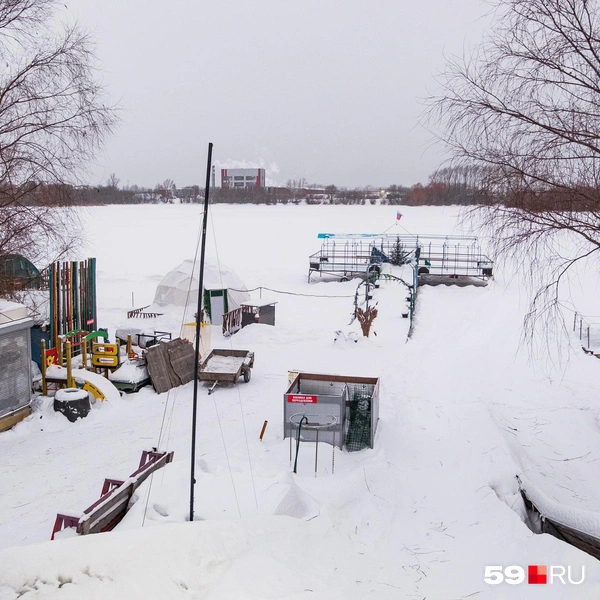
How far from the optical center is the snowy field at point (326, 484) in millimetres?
5297

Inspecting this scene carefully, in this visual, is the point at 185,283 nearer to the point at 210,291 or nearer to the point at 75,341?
the point at 210,291

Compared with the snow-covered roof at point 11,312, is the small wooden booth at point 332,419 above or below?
below

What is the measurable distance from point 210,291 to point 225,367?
25.5 feet

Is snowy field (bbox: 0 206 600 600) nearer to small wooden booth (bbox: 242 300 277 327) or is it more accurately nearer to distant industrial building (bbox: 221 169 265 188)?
small wooden booth (bbox: 242 300 277 327)

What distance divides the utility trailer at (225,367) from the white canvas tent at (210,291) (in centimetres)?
624

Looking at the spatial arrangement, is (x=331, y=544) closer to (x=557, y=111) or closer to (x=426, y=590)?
(x=426, y=590)

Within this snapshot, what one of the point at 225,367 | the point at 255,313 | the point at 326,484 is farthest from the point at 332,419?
the point at 255,313

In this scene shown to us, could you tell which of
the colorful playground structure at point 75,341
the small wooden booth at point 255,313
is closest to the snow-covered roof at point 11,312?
the colorful playground structure at point 75,341

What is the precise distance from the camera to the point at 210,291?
69.6ft

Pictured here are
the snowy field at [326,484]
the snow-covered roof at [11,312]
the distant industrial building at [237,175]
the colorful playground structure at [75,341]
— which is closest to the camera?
the snowy field at [326,484]

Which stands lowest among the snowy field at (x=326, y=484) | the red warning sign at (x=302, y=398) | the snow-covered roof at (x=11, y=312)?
the snowy field at (x=326, y=484)

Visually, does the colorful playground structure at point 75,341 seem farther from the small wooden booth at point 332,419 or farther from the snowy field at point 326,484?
the small wooden booth at point 332,419

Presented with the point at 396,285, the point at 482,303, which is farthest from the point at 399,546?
the point at 396,285

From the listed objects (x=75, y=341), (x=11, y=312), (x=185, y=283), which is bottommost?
(x=75, y=341)
